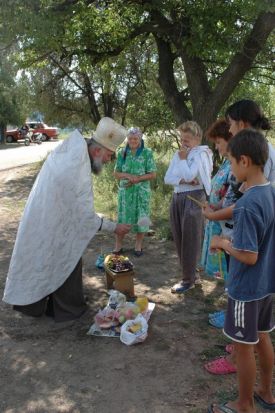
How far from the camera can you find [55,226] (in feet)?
13.0

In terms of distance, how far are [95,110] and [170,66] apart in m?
9.80

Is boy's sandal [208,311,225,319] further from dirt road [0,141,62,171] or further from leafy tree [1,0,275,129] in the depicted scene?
dirt road [0,141,62,171]

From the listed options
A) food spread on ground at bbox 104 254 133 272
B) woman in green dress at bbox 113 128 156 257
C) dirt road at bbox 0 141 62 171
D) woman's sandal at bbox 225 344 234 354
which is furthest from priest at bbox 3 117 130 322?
dirt road at bbox 0 141 62 171

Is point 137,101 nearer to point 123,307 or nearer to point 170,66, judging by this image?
point 170,66

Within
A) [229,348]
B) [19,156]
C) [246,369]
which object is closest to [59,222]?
[229,348]

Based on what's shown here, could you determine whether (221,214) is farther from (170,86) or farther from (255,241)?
(170,86)

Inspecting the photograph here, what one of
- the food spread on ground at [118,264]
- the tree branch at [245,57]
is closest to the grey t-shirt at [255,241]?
the food spread on ground at [118,264]

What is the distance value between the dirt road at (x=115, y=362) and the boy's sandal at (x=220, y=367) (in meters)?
0.05

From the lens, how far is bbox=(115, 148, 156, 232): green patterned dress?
581 cm

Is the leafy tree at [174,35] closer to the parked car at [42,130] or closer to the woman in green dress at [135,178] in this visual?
the woman in green dress at [135,178]

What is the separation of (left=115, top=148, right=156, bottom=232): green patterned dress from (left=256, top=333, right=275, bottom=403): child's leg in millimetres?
3235

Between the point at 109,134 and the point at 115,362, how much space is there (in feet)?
6.29

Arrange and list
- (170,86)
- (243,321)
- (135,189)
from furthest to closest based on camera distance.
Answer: (170,86)
(135,189)
(243,321)

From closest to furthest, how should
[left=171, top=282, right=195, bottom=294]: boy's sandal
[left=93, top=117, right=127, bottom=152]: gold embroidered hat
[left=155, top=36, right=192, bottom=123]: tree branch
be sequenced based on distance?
[left=93, top=117, right=127, bottom=152]: gold embroidered hat → [left=171, top=282, right=195, bottom=294]: boy's sandal → [left=155, top=36, right=192, bottom=123]: tree branch
